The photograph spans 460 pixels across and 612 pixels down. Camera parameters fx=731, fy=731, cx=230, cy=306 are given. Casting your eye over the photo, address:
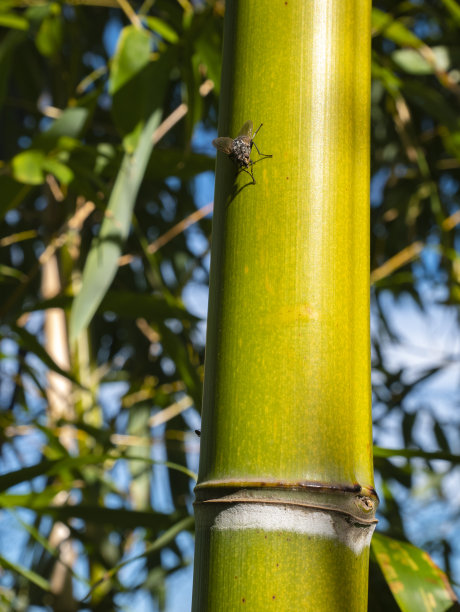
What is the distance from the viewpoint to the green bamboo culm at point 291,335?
343 millimetres

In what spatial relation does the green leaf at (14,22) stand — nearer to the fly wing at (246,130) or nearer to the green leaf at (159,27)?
the green leaf at (159,27)

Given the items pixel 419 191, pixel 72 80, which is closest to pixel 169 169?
pixel 72 80

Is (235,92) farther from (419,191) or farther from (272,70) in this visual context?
(419,191)

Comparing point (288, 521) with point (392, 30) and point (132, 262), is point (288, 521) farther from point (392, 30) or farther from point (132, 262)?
point (132, 262)

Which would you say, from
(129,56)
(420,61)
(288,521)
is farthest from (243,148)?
(420,61)

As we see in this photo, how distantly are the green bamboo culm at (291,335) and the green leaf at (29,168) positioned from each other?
55 centimetres

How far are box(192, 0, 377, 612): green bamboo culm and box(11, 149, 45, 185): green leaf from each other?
55 centimetres

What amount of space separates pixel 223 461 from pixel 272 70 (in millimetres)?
206

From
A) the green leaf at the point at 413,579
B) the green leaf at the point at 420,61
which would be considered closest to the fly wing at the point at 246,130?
the green leaf at the point at 413,579

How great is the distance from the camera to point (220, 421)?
1.18 feet

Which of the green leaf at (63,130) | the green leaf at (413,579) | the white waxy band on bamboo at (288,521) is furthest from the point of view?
the green leaf at (63,130)

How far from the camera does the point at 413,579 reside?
0.55 metres

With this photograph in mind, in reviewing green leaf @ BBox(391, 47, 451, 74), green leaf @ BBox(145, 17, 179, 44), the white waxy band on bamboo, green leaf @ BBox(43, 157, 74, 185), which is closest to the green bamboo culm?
the white waxy band on bamboo

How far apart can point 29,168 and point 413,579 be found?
65 cm
